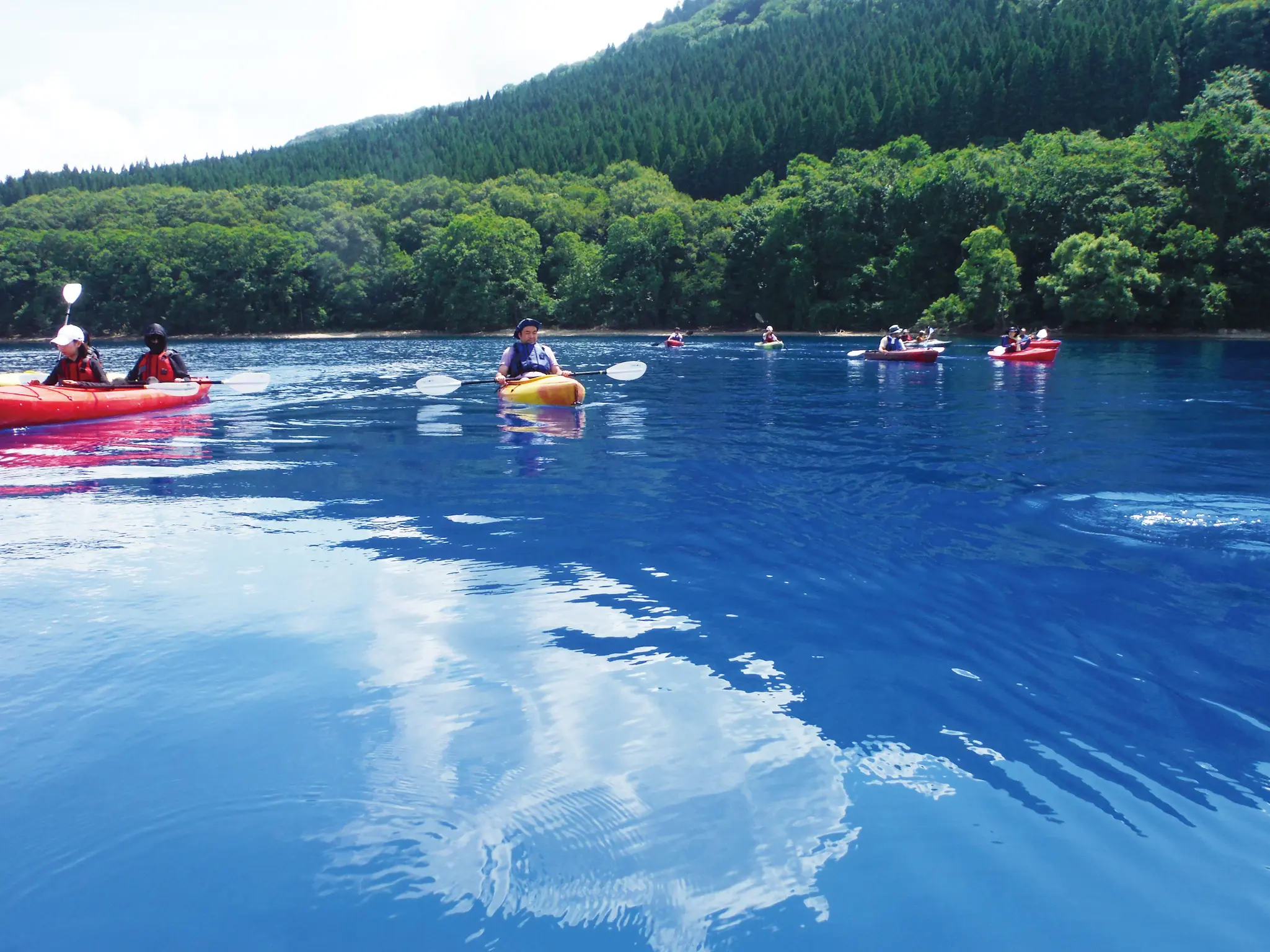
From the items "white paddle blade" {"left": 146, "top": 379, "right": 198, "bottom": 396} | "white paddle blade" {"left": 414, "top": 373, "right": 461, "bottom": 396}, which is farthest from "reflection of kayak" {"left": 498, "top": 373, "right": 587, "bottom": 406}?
"white paddle blade" {"left": 146, "top": 379, "right": 198, "bottom": 396}

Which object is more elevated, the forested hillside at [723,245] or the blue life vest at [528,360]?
the forested hillside at [723,245]

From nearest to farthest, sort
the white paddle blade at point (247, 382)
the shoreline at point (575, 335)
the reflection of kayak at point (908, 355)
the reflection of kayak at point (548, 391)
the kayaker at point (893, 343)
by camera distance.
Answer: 1. the reflection of kayak at point (548, 391)
2. the white paddle blade at point (247, 382)
3. the reflection of kayak at point (908, 355)
4. the kayaker at point (893, 343)
5. the shoreline at point (575, 335)

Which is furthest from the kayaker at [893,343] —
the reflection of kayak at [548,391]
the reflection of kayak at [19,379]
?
the reflection of kayak at [19,379]

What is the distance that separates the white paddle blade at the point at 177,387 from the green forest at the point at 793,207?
41.4 metres

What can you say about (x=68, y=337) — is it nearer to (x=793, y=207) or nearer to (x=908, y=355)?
(x=908, y=355)

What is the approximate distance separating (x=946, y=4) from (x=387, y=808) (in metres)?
133

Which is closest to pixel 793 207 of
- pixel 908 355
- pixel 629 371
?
pixel 908 355

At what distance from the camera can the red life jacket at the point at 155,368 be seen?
18.0 metres

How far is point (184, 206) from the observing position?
9400 centimetres

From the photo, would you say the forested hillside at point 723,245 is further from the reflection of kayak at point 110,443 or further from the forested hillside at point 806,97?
the reflection of kayak at point 110,443

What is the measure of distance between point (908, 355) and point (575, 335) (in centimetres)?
4573

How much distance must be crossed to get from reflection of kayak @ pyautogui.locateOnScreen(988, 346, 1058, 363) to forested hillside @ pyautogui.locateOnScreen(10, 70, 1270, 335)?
769 inches

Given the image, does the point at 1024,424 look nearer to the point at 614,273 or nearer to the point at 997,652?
the point at 997,652

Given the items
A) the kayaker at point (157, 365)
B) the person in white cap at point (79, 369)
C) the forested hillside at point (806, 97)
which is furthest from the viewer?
the forested hillside at point (806, 97)
